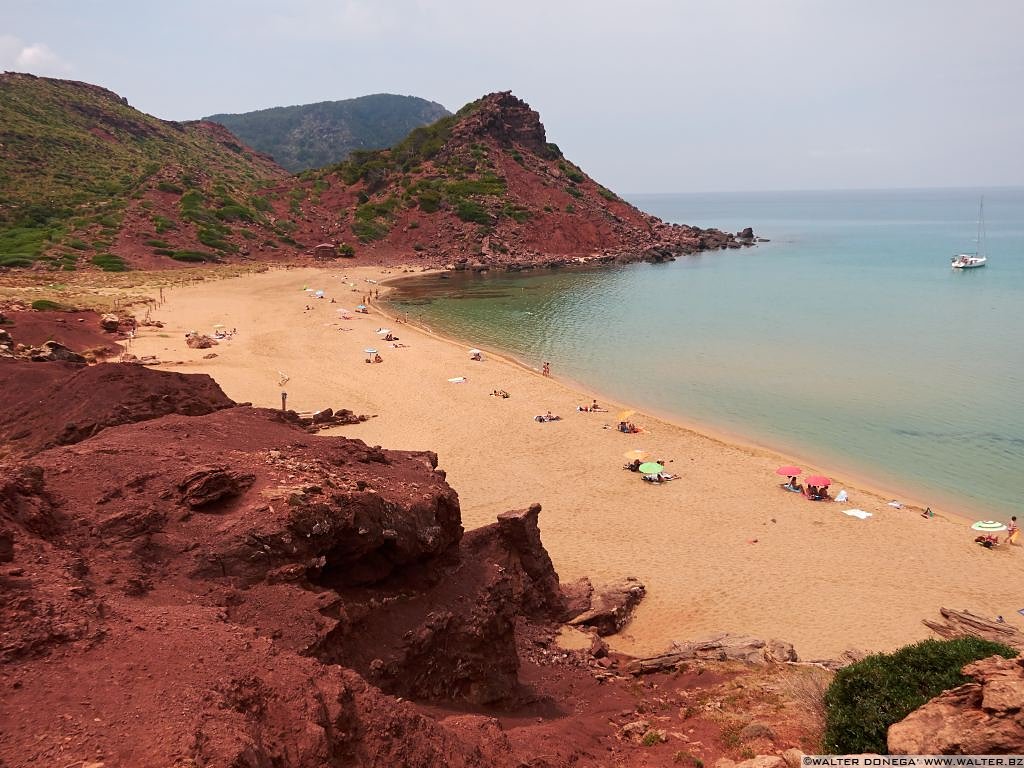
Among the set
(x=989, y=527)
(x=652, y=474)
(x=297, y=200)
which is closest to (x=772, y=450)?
(x=652, y=474)

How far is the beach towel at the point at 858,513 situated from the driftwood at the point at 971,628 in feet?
16.6

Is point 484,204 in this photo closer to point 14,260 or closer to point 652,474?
point 14,260

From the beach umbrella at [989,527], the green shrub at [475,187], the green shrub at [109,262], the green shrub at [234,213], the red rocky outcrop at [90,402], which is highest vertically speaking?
the green shrub at [475,187]

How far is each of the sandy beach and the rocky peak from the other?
71836 millimetres

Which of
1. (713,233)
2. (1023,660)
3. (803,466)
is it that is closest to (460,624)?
(1023,660)

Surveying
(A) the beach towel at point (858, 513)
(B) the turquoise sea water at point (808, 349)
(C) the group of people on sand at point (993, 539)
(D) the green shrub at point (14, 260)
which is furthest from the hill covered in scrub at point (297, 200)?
(C) the group of people on sand at point (993, 539)

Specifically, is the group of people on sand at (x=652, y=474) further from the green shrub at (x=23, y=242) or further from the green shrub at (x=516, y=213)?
the green shrub at (x=516, y=213)

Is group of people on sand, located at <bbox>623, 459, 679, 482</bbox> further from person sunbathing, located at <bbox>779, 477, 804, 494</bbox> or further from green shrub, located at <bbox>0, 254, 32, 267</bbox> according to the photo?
green shrub, located at <bbox>0, 254, 32, 267</bbox>

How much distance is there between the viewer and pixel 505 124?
9988 centimetres

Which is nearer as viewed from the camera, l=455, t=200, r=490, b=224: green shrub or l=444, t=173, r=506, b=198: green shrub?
l=455, t=200, r=490, b=224: green shrub

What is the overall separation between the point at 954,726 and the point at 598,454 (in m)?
17.2

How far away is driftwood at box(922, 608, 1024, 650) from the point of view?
12.5 m

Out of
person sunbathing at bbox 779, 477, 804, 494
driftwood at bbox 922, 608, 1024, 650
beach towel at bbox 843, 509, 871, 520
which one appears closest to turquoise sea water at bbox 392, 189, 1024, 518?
beach towel at bbox 843, 509, 871, 520

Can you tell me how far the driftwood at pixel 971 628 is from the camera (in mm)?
12508
